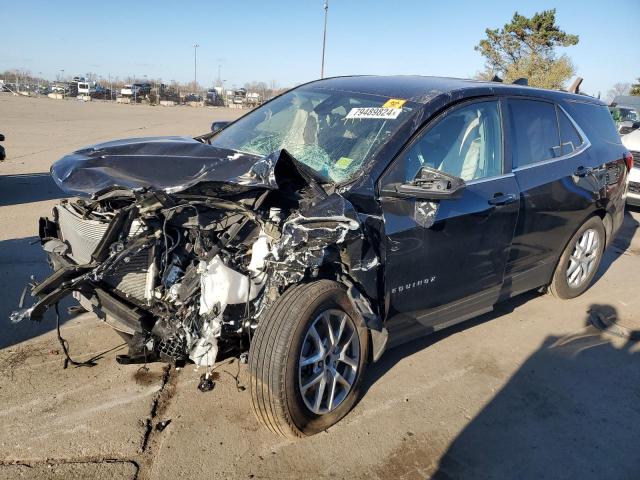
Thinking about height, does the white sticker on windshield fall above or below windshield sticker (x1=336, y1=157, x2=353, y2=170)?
above

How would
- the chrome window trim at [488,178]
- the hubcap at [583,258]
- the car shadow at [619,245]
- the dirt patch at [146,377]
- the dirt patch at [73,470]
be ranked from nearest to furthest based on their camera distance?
the dirt patch at [73,470]
the dirt patch at [146,377]
the chrome window trim at [488,178]
the hubcap at [583,258]
the car shadow at [619,245]

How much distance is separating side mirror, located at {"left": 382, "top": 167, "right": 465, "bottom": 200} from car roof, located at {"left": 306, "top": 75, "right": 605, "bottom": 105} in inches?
24.6

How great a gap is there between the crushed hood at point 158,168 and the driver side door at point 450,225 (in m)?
0.79

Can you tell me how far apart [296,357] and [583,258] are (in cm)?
358

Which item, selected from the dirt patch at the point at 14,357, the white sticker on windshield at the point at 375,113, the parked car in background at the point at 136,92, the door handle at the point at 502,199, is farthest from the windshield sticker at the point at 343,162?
the parked car in background at the point at 136,92

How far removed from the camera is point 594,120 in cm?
498

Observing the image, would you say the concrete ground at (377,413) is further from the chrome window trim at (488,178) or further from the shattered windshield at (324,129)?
the shattered windshield at (324,129)

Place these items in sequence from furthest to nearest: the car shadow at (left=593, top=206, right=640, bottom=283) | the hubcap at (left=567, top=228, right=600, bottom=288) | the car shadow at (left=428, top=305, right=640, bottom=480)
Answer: the car shadow at (left=593, top=206, right=640, bottom=283) → the hubcap at (left=567, top=228, right=600, bottom=288) → the car shadow at (left=428, top=305, right=640, bottom=480)

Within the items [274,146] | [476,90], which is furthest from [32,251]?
[476,90]

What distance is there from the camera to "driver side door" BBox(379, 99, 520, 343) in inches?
121

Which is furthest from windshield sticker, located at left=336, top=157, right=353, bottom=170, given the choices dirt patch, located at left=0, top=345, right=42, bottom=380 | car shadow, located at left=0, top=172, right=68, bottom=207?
car shadow, located at left=0, top=172, right=68, bottom=207

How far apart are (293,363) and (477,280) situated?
165 cm

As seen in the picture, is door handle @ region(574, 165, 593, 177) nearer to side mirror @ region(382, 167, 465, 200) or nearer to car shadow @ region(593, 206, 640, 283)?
car shadow @ region(593, 206, 640, 283)

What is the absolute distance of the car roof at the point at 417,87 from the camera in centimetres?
349
